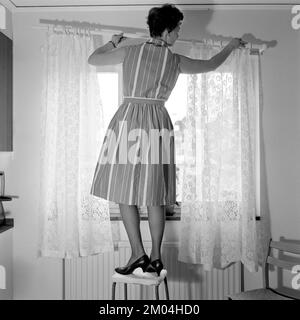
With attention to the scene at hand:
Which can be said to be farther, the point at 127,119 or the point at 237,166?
the point at 237,166

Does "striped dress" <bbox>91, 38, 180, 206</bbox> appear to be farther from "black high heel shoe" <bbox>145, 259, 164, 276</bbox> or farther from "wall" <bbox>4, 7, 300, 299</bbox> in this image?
"wall" <bbox>4, 7, 300, 299</bbox>

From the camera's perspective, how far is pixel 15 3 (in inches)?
105

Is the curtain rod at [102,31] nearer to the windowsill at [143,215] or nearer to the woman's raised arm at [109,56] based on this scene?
the woman's raised arm at [109,56]

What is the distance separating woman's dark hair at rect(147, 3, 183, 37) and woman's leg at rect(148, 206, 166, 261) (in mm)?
800

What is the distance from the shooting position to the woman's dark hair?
1.97m

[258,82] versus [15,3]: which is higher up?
[15,3]

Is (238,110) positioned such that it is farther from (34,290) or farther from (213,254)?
(34,290)

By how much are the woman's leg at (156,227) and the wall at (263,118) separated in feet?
3.35

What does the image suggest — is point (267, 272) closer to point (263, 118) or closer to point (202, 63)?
point (263, 118)

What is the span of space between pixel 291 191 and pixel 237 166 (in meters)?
0.41

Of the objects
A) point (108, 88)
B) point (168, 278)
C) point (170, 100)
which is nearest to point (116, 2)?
point (108, 88)

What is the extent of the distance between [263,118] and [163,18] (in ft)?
3.48

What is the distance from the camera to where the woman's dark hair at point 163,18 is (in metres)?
1.97
